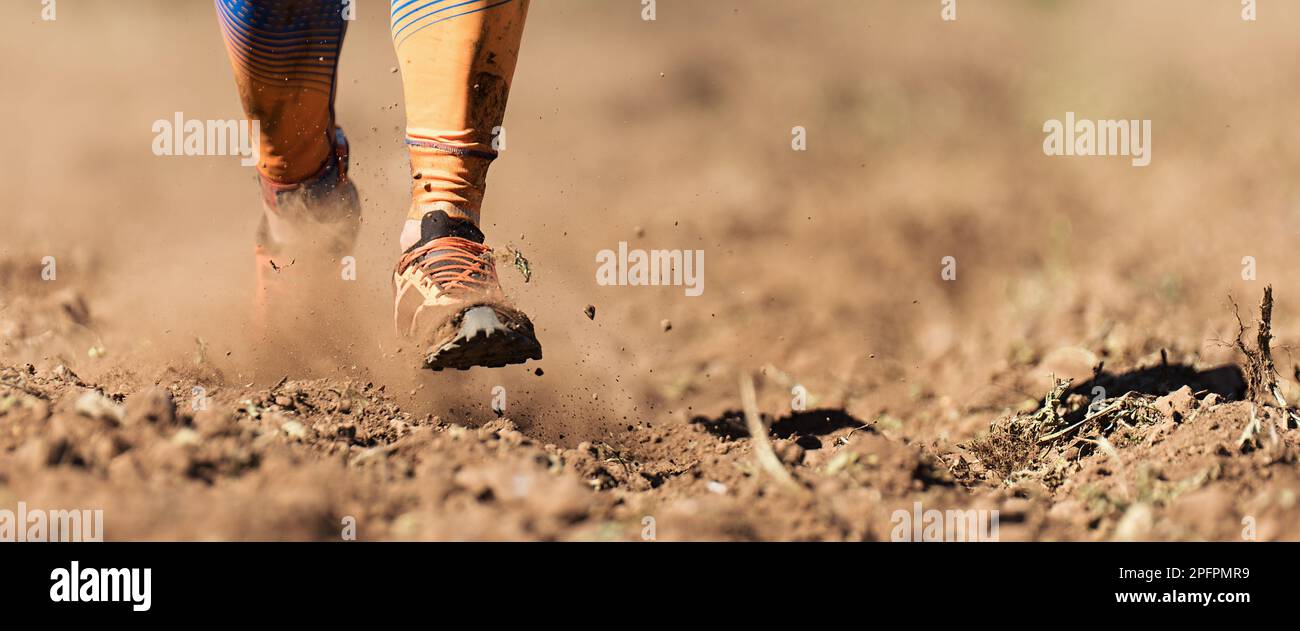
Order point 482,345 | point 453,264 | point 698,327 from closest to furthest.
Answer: point 482,345 → point 453,264 → point 698,327

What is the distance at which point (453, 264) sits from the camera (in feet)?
6.93

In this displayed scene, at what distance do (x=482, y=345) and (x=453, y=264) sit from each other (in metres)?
0.25

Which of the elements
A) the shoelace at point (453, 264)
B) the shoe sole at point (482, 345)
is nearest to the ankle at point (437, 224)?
the shoelace at point (453, 264)

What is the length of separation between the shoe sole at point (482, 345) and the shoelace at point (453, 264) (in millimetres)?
121

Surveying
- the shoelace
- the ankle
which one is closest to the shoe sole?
the shoelace

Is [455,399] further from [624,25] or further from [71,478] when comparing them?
[624,25]

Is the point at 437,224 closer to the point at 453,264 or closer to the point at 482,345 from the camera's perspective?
the point at 453,264

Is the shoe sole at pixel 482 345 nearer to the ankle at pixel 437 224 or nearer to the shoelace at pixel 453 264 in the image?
the shoelace at pixel 453 264

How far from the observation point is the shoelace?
2.08m

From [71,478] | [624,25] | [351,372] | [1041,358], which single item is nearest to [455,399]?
[351,372]

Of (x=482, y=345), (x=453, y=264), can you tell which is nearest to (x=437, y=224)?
(x=453, y=264)

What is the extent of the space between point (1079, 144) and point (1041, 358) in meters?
2.92

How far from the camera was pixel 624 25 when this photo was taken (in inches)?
277

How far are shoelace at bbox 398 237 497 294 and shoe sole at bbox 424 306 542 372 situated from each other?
0.12 metres
